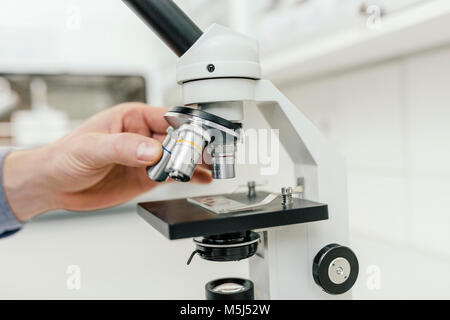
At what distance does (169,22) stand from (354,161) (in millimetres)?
832

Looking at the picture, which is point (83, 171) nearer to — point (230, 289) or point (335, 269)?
point (230, 289)

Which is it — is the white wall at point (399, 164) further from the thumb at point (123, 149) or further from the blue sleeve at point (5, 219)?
the blue sleeve at point (5, 219)

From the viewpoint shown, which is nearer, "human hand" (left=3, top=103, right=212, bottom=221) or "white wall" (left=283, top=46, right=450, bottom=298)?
"human hand" (left=3, top=103, right=212, bottom=221)

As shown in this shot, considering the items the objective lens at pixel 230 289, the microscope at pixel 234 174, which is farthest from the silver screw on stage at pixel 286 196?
the objective lens at pixel 230 289

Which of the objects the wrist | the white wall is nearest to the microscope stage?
the white wall

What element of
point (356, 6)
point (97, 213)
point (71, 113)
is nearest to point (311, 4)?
point (356, 6)

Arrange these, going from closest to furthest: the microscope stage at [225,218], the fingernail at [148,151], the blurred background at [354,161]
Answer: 1. the microscope stage at [225,218]
2. the fingernail at [148,151]
3. the blurred background at [354,161]

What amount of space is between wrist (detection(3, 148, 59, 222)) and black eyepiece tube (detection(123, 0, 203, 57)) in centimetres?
51

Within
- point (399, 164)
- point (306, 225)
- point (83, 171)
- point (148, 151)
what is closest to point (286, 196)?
point (306, 225)

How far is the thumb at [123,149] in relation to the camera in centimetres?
57

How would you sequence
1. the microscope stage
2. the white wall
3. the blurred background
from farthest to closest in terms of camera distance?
the white wall < the blurred background < the microscope stage

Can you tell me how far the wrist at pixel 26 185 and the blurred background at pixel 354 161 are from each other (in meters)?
0.17

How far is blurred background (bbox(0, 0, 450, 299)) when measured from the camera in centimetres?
75

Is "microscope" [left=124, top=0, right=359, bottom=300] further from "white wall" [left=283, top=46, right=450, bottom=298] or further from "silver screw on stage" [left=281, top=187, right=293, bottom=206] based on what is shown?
"white wall" [left=283, top=46, right=450, bottom=298]
